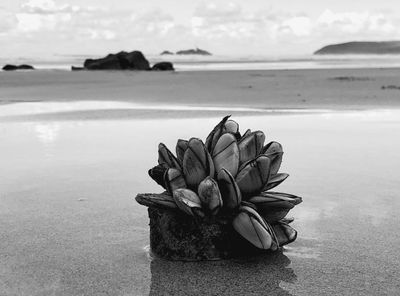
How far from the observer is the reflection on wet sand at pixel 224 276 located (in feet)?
7.64

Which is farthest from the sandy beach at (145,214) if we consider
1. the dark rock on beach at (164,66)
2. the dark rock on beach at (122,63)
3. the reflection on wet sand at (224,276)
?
the dark rock on beach at (122,63)

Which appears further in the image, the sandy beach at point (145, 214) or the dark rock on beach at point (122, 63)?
the dark rock on beach at point (122, 63)

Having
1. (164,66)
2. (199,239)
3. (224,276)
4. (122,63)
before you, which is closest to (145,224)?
(199,239)

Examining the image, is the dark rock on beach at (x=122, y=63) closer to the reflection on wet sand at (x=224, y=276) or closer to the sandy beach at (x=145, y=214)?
the sandy beach at (x=145, y=214)

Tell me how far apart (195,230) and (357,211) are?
4.15 ft

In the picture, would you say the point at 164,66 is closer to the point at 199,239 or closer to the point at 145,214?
the point at 145,214

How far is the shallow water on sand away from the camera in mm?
2404

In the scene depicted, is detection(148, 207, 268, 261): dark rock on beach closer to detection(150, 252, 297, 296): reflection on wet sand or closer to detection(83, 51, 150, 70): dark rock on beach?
detection(150, 252, 297, 296): reflection on wet sand

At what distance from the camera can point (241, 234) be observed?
99.7 inches

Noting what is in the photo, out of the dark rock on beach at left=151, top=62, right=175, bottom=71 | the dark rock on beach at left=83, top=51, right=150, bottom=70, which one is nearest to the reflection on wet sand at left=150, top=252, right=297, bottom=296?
the dark rock on beach at left=151, top=62, right=175, bottom=71

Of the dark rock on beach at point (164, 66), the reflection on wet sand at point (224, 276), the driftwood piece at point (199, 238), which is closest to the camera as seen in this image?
the reflection on wet sand at point (224, 276)

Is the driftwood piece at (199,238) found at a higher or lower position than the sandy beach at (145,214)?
higher

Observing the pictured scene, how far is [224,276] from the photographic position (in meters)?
2.44

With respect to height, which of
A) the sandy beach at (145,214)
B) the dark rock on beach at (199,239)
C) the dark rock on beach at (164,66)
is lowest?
the dark rock on beach at (164,66)
